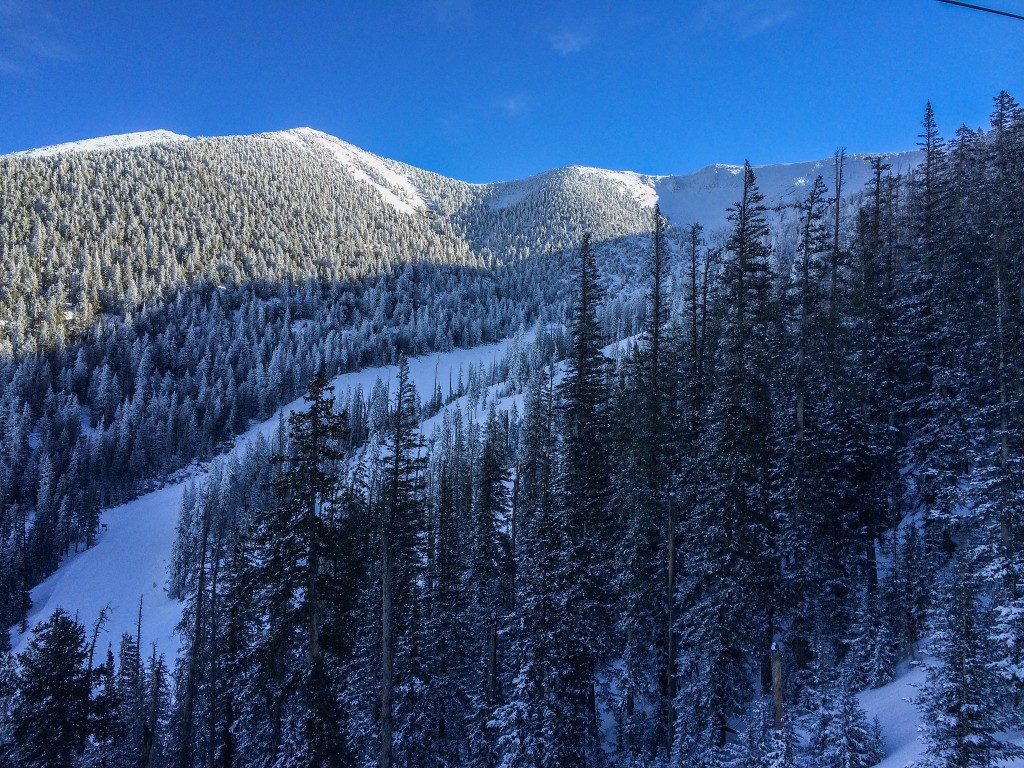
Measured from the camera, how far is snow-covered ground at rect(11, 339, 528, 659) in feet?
232

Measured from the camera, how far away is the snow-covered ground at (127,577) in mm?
70688

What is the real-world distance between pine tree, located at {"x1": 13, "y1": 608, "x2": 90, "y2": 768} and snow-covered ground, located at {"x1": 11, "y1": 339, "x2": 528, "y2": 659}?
1538 inches

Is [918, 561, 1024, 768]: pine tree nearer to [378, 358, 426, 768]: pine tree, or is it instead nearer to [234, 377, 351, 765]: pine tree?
[234, 377, 351, 765]: pine tree

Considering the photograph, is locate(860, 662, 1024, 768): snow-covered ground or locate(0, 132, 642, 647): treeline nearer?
locate(860, 662, 1024, 768): snow-covered ground

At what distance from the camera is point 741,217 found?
21609 millimetres

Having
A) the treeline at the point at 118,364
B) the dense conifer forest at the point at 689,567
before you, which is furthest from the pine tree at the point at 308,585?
the treeline at the point at 118,364

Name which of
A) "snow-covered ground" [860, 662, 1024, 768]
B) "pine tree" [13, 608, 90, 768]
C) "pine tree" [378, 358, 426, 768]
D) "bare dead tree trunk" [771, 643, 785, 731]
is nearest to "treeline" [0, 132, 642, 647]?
"pine tree" [13, 608, 90, 768]

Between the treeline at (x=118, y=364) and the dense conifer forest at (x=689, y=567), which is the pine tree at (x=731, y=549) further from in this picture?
the treeline at (x=118, y=364)

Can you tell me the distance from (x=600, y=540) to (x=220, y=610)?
21670 mm

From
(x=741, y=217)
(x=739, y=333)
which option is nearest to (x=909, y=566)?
(x=739, y=333)

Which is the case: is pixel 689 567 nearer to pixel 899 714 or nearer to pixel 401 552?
pixel 899 714

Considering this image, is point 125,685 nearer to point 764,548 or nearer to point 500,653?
point 500,653

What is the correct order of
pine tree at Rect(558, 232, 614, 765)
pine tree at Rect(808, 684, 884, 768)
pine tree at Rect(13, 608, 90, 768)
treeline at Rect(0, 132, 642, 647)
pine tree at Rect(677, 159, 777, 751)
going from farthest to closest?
treeline at Rect(0, 132, 642, 647), pine tree at Rect(13, 608, 90, 768), pine tree at Rect(558, 232, 614, 765), pine tree at Rect(677, 159, 777, 751), pine tree at Rect(808, 684, 884, 768)

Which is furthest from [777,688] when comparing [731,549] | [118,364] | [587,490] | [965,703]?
[118,364]
